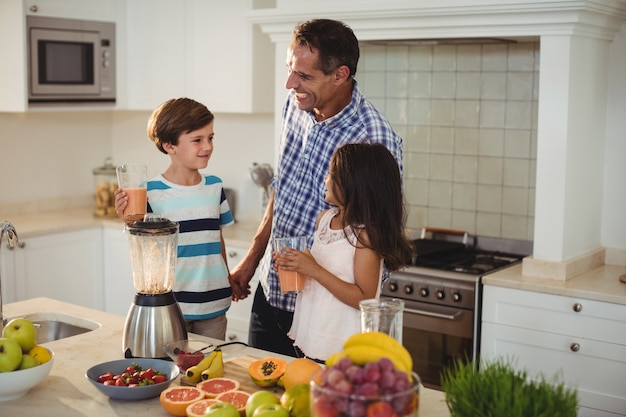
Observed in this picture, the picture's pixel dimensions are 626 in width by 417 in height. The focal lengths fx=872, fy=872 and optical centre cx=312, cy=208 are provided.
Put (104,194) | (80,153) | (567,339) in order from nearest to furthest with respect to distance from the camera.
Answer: (567,339) → (104,194) → (80,153)

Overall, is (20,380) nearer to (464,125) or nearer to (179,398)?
(179,398)

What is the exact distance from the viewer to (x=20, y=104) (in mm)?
4273

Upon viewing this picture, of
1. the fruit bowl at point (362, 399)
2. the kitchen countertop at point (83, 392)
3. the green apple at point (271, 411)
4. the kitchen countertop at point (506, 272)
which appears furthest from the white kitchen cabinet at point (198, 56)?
the fruit bowl at point (362, 399)

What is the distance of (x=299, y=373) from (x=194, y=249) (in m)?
0.98

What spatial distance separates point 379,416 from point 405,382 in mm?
89

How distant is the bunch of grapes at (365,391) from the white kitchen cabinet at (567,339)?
172cm

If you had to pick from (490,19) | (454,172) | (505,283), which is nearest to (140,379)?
(505,283)

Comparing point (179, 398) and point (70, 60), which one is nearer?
point (179, 398)

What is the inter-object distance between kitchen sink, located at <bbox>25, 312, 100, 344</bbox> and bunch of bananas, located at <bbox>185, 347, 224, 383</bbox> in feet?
2.54

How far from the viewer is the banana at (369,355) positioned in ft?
5.10

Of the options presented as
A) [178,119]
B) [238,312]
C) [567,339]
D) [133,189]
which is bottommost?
[238,312]

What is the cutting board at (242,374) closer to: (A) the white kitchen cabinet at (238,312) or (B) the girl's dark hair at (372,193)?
(B) the girl's dark hair at (372,193)

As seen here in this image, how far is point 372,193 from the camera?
2.32m

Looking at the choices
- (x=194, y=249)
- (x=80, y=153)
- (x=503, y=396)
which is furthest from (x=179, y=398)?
(x=80, y=153)
